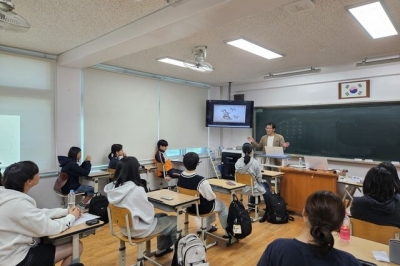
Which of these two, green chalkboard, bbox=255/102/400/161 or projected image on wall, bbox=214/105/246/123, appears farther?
projected image on wall, bbox=214/105/246/123

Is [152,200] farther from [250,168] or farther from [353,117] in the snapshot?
[353,117]

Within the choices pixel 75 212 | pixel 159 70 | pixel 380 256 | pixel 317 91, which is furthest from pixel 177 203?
pixel 317 91

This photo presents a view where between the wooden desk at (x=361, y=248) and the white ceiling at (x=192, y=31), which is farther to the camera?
the white ceiling at (x=192, y=31)

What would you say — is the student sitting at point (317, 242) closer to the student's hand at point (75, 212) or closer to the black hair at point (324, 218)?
the black hair at point (324, 218)

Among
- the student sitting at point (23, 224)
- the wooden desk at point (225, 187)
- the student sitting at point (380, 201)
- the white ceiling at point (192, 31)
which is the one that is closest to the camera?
the student sitting at point (23, 224)

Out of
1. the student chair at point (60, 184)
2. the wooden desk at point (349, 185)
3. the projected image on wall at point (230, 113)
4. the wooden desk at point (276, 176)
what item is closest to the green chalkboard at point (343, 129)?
the projected image on wall at point (230, 113)

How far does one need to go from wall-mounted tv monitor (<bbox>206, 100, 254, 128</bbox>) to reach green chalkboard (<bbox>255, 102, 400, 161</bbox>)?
2.00 ft

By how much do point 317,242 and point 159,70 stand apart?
16.4 feet

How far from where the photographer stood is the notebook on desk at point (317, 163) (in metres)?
4.23

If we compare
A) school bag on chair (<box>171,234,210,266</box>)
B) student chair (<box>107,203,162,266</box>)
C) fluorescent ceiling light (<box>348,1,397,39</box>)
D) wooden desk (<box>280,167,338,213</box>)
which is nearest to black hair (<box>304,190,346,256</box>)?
school bag on chair (<box>171,234,210,266</box>)

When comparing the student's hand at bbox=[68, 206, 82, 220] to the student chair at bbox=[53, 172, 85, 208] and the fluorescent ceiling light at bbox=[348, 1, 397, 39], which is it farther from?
the fluorescent ceiling light at bbox=[348, 1, 397, 39]

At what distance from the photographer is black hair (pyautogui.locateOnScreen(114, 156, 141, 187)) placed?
234 centimetres

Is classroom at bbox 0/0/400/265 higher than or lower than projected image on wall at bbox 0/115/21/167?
higher

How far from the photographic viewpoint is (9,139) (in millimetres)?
3889
